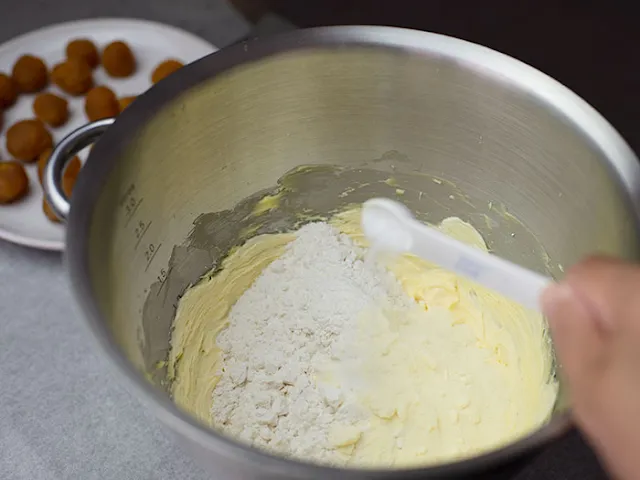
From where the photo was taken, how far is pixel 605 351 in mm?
395

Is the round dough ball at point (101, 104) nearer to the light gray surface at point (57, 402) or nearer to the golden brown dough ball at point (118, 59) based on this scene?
the golden brown dough ball at point (118, 59)

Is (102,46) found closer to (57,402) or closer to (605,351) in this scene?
(57,402)

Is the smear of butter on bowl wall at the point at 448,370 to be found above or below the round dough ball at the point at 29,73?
above

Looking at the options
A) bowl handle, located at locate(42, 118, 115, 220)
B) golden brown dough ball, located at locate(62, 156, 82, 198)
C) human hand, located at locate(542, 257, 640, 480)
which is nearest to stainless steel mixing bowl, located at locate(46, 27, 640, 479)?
bowl handle, located at locate(42, 118, 115, 220)

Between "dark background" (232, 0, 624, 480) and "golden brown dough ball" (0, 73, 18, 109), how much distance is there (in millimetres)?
379

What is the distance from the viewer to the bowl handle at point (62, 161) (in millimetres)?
580

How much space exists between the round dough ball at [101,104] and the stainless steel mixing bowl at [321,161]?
12.7 inches

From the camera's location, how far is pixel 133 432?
2.48 feet

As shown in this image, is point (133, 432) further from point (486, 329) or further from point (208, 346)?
point (486, 329)

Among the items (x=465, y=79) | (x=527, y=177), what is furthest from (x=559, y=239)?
(x=465, y=79)

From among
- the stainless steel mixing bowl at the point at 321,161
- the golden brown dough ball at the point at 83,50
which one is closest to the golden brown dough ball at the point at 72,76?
the golden brown dough ball at the point at 83,50

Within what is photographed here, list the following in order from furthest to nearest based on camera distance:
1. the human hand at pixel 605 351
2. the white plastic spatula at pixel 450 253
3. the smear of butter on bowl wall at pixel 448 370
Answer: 1. the smear of butter on bowl wall at pixel 448 370
2. the white plastic spatula at pixel 450 253
3. the human hand at pixel 605 351

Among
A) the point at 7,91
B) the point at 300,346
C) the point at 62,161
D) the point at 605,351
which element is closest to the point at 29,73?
the point at 7,91

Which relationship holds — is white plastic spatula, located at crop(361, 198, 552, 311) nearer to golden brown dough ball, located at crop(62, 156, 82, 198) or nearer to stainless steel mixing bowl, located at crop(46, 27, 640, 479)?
stainless steel mixing bowl, located at crop(46, 27, 640, 479)
